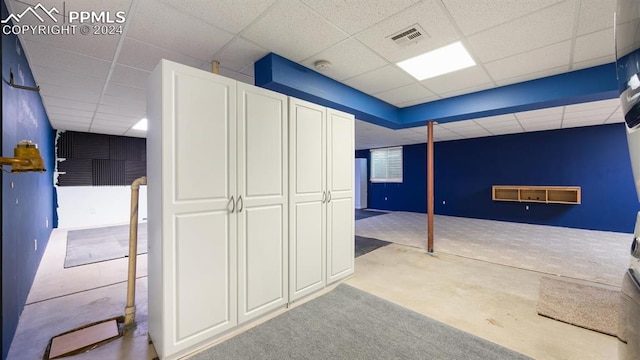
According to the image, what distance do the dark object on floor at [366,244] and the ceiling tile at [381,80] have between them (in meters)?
2.61

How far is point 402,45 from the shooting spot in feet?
7.98

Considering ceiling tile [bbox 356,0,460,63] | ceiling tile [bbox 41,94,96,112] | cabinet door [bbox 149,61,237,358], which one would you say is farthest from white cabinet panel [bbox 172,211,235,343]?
ceiling tile [bbox 41,94,96,112]

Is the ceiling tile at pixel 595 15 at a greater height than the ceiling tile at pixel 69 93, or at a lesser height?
greater

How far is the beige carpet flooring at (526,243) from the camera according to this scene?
3.54m

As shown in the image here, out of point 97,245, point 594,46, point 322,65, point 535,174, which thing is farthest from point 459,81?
point 97,245

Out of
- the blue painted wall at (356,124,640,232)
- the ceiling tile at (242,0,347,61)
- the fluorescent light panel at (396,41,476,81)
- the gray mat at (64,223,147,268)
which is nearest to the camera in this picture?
the ceiling tile at (242,0,347,61)

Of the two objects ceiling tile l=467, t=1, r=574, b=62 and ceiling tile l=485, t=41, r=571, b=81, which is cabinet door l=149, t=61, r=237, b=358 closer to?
ceiling tile l=467, t=1, r=574, b=62

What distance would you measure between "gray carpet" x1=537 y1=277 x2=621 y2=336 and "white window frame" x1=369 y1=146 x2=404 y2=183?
6.53 m

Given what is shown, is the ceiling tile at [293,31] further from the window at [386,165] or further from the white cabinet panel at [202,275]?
the window at [386,165]

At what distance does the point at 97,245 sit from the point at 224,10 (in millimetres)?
5183

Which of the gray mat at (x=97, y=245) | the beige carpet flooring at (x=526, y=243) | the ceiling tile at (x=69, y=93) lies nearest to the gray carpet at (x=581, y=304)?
the beige carpet flooring at (x=526, y=243)

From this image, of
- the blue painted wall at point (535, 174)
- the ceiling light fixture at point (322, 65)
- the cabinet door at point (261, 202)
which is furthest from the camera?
the blue painted wall at point (535, 174)

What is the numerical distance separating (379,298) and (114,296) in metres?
2.85

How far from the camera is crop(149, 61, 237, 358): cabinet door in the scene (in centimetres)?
172
